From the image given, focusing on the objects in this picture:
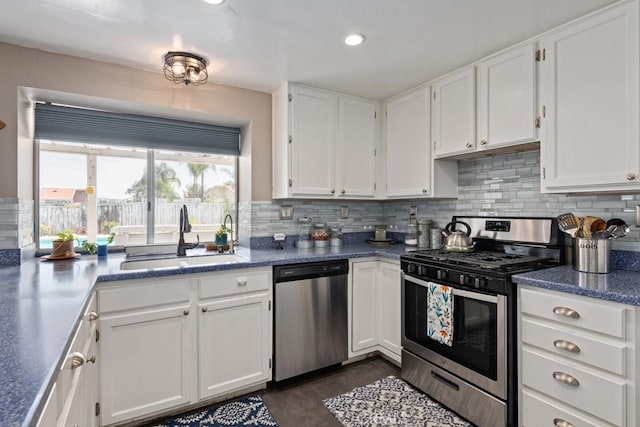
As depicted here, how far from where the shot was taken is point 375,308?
2775mm

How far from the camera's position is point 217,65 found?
2416 millimetres

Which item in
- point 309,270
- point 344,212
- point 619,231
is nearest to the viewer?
point 619,231

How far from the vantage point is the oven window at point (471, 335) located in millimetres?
1855

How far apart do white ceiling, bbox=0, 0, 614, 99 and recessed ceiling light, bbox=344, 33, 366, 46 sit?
0.05m

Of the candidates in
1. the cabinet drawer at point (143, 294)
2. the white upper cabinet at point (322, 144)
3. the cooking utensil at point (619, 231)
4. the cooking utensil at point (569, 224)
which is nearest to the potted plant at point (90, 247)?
the cabinet drawer at point (143, 294)

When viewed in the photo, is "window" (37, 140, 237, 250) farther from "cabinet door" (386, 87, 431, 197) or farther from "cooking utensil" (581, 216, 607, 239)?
"cooking utensil" (581, 216, 607, 239)

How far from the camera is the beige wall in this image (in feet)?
6.89

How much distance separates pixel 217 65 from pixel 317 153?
1.02m

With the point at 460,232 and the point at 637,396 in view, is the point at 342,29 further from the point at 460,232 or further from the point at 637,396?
the point at 637,396

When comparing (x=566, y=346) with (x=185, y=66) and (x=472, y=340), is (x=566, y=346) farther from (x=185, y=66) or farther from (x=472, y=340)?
(x=185, y=66)

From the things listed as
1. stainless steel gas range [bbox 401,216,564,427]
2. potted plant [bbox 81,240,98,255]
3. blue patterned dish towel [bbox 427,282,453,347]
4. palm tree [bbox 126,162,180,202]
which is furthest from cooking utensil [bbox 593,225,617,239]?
potted plant [bbox 81,240,98,255]

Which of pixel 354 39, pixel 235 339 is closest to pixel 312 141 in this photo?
pixel 354 39

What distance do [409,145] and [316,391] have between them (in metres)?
2.09

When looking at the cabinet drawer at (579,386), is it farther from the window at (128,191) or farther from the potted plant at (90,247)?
the potted plant at (90,247)
